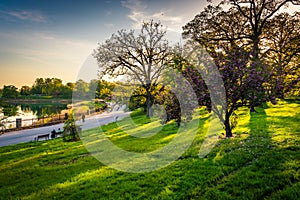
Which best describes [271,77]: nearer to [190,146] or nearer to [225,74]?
[225,74]

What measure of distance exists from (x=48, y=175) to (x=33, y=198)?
216 cm

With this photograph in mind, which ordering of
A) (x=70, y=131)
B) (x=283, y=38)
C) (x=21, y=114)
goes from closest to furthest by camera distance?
(x=21, y=114)
(x=70, y=131)
(x=283, y=38)

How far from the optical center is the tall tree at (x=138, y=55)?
2672 cm

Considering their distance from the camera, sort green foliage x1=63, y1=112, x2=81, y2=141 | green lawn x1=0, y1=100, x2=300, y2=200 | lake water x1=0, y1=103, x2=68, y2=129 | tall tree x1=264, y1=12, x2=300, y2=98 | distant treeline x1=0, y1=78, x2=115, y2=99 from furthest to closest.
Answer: distant treeline x1=0, y1=78, x2=115, y2=99 < tall tree x1=264, y1=12, x2=300, y2=98 < green foliage x1=63, y1=112, x2=81, y2=141 < lake water x1=0, y1=103, x2=68, y2=129 < green lawn x1=0, y1=100, x2=300, y2=200

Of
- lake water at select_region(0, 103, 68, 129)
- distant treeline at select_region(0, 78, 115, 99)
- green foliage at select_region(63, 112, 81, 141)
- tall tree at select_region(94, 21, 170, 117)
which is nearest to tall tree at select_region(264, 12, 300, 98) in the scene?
tall tree at select_region(94, 21, 170, 117)

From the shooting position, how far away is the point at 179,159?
7.47 m

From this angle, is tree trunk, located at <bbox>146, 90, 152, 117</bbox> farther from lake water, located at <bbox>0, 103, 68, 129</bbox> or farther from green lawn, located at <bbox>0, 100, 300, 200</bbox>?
green lawn, located at <bbox>0, 100, 300, 200</bbox>

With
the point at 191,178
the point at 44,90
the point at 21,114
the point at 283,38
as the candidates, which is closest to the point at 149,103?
the point at 21,114

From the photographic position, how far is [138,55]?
27609 mm

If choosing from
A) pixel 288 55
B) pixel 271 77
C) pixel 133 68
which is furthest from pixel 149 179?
pixel 133 68

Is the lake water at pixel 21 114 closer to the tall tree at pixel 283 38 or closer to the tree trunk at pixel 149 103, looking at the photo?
the tree trunk at pixel 149 103

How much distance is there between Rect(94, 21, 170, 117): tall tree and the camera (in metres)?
26.7

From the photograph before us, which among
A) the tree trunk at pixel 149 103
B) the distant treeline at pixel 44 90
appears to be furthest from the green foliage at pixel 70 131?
the distant treeline at pixel 44 90

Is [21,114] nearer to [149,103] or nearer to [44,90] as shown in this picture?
[149,103]
